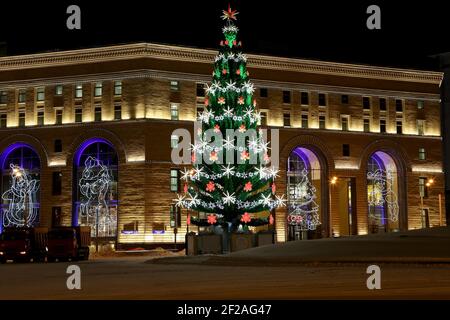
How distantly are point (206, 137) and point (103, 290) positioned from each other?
25.3 m

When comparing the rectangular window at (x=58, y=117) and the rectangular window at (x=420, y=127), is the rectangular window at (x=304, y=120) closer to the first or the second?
the rectangular window at (x=420, y=127)

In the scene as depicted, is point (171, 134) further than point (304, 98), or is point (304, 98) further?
point (304, 98)

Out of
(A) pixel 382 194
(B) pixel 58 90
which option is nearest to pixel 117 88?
(B) pixel 58 90

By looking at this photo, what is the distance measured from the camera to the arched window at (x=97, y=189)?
214 ft

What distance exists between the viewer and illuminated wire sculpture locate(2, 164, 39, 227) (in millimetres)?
67000

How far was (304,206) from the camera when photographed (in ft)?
233

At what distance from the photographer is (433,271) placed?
27.8 meters

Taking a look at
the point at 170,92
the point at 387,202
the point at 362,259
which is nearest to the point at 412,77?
the point at 387,202

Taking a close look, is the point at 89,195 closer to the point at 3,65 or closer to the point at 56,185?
the point at 56,185

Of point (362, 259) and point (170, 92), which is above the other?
point (170, 92)

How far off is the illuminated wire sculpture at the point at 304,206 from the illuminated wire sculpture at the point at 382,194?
19.2 feet

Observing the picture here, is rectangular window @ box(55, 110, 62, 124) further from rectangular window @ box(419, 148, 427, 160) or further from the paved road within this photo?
the paved road

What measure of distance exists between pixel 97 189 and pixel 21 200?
7.25 metres

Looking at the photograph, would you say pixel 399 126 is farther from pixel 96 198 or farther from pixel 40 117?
pixel 40 117
